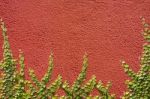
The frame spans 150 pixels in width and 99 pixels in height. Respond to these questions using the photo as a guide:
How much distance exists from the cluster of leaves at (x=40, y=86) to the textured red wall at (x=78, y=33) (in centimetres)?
120

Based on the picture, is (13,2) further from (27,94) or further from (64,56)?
(27,94)

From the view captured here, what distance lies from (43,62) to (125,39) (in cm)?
80

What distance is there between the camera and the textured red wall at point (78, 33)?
3.94 meters

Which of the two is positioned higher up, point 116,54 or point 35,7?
point 35,7

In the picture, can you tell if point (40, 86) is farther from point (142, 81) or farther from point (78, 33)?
point (78, 33)

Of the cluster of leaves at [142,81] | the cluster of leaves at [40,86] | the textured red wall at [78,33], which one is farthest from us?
the textured red wall at [78,33]

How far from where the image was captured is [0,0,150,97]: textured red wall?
155 inches

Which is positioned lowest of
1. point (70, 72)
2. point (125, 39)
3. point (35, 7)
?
point (70, 72)

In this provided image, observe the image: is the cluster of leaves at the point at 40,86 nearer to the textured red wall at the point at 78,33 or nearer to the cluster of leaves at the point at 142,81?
the cluster of leaves at the point at 142,81

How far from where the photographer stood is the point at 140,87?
262cm

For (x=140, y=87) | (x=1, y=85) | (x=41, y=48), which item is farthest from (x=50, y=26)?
(x=140, y=87)

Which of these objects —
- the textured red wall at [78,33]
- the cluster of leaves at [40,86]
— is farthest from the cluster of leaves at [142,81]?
the textured red wall at [78,33]

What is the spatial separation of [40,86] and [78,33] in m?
1.33

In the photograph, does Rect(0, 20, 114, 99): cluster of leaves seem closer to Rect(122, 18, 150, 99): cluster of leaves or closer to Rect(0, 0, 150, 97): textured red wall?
Rect(122, 18, 150, 99): cluster of leaves
